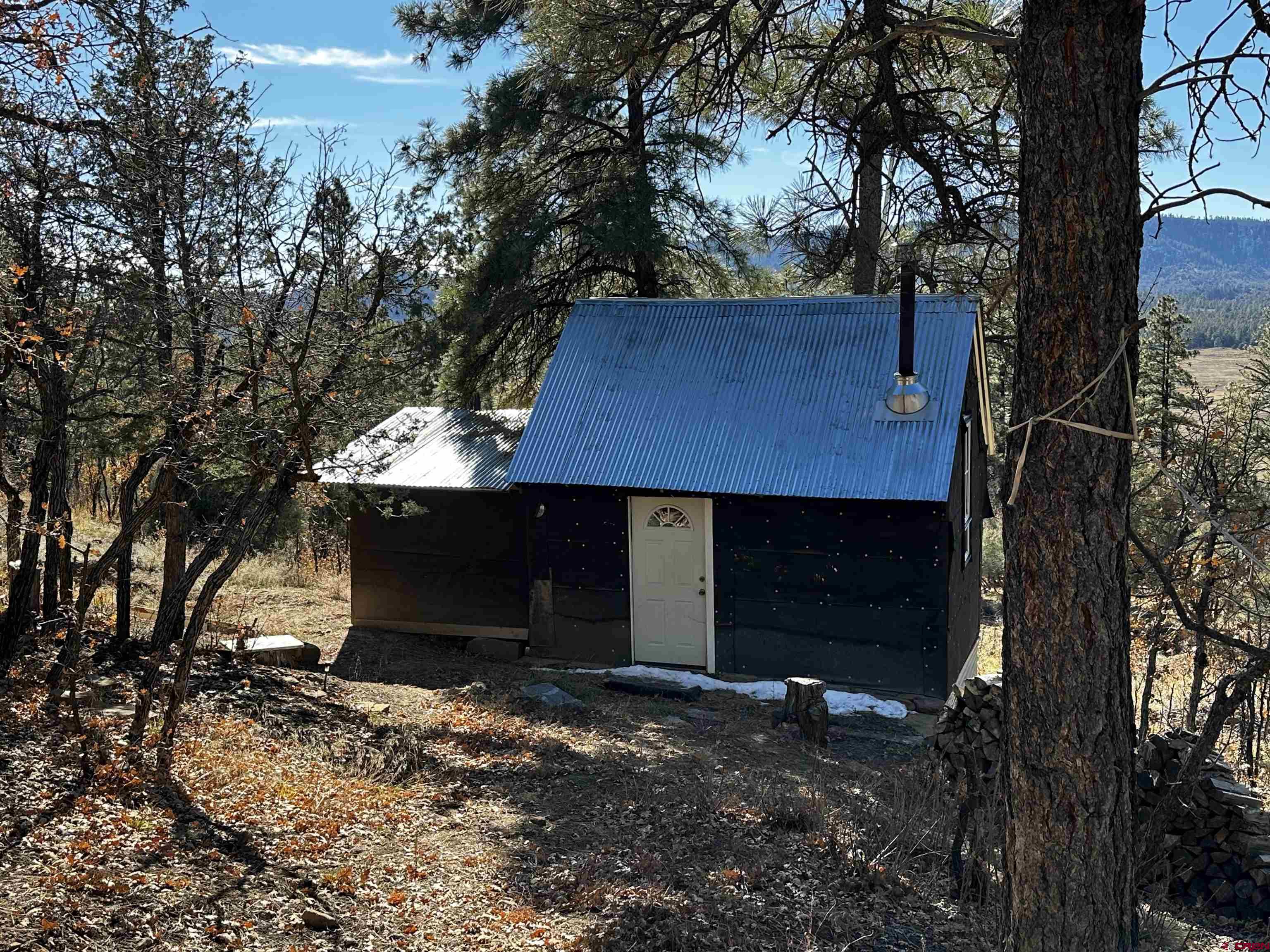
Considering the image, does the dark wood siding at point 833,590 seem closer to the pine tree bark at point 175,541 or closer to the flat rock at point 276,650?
the flat rock at point 276,650

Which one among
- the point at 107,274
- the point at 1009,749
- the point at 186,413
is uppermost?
the point at 107,274

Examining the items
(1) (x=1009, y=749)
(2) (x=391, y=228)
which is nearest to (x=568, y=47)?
(2) (x=391, y=228)

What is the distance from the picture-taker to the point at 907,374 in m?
12.3

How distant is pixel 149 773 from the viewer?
7051 millimetres

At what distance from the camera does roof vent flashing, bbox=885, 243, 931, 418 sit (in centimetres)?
1210

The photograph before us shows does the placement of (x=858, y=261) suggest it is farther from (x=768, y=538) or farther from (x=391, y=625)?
(x=391, y=625)

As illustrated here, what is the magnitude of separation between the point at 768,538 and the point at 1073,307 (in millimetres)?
8470

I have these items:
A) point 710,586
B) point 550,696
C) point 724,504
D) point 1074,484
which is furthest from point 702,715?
point 1074,484

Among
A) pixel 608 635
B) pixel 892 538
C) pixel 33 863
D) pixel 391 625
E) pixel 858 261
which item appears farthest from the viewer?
pixel 858 261

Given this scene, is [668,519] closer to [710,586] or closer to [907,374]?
[710,586]

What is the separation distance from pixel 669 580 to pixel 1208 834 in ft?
22.0

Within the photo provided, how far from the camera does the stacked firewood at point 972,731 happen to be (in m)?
8.99

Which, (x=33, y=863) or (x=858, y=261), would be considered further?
(x=858, y=261)

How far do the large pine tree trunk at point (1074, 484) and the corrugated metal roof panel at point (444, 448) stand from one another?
895 cm
